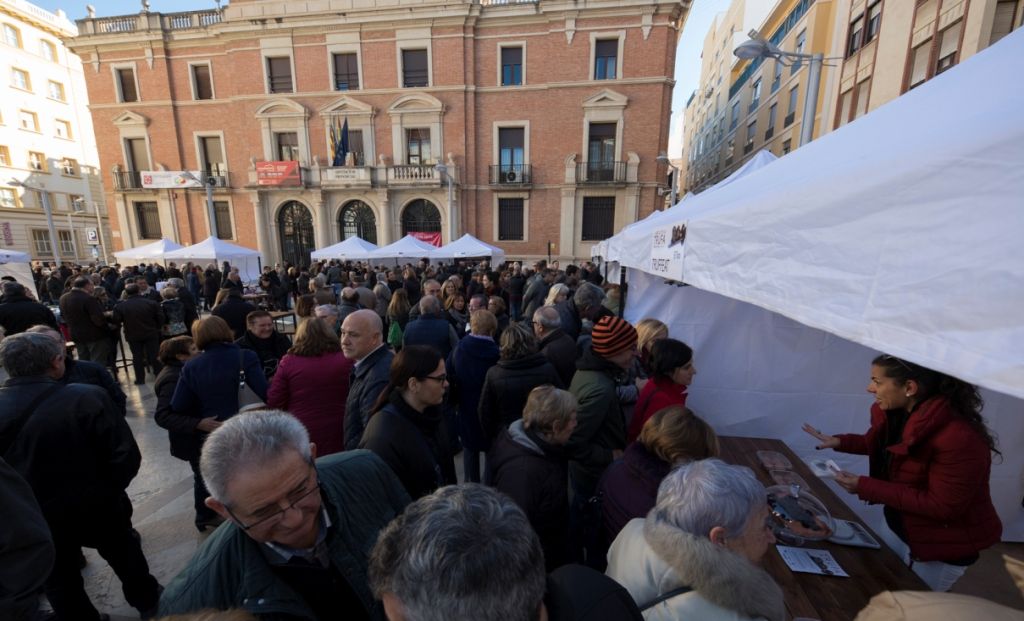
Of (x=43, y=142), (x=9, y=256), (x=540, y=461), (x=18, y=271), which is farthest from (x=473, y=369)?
(x=43, y=142)

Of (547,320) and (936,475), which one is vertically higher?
(547,320)

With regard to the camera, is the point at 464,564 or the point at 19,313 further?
the point at 19,313

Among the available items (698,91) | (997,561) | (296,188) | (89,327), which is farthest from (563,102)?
(698,91)

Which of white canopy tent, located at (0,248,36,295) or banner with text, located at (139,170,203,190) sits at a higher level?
banner with text, located at (139,170,203,190)

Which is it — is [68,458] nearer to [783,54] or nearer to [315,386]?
[315,386]

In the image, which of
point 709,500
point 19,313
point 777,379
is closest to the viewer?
point 709,500

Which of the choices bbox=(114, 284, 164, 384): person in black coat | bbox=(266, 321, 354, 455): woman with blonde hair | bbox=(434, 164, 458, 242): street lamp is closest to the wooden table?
bbox=(266, 321, 354, 455): woman with blonde hair

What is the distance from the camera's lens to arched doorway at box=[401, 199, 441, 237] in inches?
810

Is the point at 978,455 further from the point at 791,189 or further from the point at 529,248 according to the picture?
the point at 529,248

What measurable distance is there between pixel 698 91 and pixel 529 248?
3683 cm

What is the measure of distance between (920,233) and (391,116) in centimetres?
2222

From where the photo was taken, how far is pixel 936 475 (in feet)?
5.58

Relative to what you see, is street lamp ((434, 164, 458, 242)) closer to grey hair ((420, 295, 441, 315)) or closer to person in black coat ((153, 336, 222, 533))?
grey hair ((420, 295, 441, 315))

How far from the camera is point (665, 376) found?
248 cm
